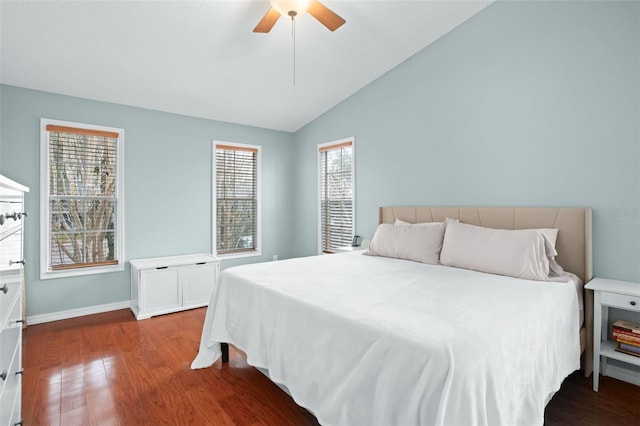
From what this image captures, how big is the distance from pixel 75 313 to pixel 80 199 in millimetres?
1284

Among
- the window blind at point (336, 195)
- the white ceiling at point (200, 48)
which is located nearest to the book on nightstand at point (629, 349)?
the window blind at point (336, 195)

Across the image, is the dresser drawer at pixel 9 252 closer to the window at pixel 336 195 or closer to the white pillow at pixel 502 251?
the white pillow at pixel 502 251

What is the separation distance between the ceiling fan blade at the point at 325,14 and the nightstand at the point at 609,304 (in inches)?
103

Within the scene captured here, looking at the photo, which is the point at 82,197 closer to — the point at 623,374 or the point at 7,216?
the point at 7,216

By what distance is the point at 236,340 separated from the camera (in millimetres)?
2295

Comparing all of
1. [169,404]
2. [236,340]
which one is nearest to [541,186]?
[236,340]

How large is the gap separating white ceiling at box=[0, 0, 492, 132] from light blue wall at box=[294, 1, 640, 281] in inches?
15.8

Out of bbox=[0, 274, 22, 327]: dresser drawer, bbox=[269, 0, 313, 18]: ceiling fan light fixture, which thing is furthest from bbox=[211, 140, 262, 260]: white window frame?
bbox=[0, 274, 22, 327]: dresser drawer

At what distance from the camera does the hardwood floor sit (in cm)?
194

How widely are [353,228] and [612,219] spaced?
271 centimetres

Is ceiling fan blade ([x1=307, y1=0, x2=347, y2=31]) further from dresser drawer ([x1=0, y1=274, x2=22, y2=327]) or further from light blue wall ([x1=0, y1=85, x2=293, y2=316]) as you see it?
light blue wall ([x1=0, y1=85, x2=293, y2=316])

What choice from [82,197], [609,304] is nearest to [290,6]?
[609,304]

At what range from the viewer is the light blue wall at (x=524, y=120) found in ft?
7.95

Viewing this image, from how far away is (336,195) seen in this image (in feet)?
15.8
